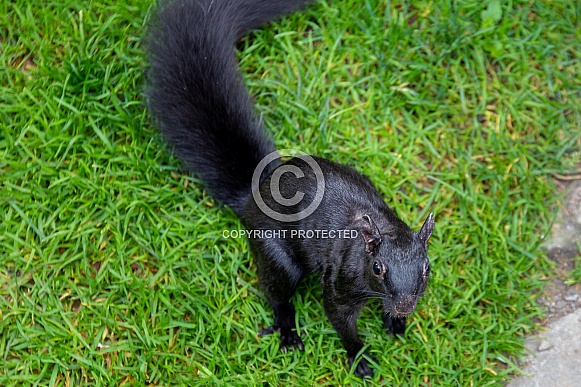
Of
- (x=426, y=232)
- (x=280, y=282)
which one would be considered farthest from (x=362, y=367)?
(x=426, y=232)

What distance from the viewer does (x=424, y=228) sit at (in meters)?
2.89

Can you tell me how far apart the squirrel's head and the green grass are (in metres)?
0.74

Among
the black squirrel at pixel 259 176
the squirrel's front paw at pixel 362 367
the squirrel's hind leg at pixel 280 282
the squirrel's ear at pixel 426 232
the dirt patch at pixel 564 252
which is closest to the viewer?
the squirrel's ear at pixel 426 232

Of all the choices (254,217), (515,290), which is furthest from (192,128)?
(515,290)

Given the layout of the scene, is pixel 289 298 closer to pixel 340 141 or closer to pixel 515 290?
pixel 340 141

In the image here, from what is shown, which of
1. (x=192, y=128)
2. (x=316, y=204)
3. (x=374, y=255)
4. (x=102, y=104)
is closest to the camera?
(x=374, y=255)

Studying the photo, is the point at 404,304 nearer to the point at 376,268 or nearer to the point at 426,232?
the point at 376,268

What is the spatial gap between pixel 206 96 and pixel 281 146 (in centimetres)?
55

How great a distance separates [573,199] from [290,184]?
165 cm

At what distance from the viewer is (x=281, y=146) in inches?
148

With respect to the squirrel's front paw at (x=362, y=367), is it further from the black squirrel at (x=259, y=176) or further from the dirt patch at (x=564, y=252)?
the dirt patch at (x=564, y=252)

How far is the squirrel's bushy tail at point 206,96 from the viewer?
3354 mm

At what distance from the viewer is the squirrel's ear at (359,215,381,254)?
2.83 m

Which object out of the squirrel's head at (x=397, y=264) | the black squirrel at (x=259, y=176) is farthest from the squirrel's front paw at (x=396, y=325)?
the squirrel's head at (x=397, y=264)
